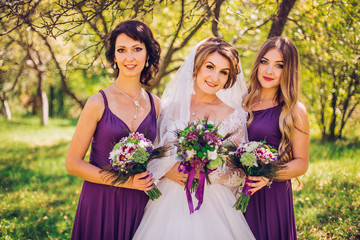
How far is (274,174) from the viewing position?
2848 mm

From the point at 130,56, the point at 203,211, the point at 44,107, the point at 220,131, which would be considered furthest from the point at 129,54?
the point at 44,107

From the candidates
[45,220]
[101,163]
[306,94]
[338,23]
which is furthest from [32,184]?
[306,94]

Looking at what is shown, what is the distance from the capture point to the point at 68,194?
6629 millimetres

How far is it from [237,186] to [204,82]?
1.20m

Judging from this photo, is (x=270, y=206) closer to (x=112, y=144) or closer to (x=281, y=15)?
(x=112, y=144)

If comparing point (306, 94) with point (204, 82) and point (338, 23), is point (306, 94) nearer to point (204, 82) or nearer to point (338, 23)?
point (338, 23)

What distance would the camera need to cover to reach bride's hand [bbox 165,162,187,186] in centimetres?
314

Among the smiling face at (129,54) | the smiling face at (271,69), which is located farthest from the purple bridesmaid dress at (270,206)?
the smiling face at (129,54)

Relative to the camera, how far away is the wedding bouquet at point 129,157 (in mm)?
2646

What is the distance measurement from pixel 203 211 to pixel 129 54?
1749 millimetres

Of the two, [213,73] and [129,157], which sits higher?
[213,73]

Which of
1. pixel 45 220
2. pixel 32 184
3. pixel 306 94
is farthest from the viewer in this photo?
pixel 306 94

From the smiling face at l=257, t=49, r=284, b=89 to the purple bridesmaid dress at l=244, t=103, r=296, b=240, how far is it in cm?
36

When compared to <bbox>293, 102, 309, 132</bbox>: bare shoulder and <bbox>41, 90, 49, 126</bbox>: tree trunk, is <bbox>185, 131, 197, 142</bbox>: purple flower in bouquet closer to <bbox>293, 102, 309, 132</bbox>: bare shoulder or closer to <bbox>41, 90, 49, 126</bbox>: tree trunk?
<bbox>293, 102, 309, 132</bbox>: bare shoulder
